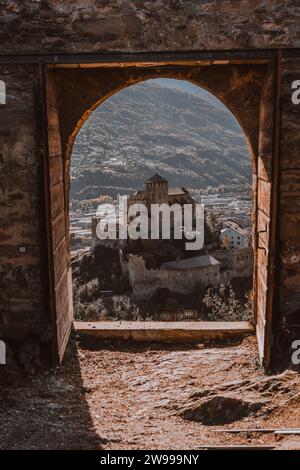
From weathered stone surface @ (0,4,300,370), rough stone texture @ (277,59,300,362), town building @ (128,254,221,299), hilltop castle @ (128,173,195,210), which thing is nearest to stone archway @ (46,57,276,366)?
weathered stone surface @ (0,4,300,370)

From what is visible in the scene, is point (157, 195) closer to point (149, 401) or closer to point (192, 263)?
point (192, 263)

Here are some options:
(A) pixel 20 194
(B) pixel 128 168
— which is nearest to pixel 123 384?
(A) pixel 20 194

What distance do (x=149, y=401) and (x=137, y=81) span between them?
309 centimetres

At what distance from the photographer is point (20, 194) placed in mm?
4848

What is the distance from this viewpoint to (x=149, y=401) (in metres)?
4.58

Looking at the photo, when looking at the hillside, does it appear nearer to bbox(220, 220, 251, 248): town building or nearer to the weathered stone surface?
bbox(220, 220, 251, 248): town building

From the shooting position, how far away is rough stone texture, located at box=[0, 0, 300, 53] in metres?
4.46

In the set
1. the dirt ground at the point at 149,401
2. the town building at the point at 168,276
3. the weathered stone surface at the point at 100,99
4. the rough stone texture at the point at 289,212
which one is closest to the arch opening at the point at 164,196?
the town building at the point at 168,276

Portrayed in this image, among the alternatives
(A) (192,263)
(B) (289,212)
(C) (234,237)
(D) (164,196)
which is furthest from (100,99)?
(D) (164,196)

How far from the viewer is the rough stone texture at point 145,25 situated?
446 centimetres

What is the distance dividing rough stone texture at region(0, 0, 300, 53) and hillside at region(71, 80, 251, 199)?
63.7 meters

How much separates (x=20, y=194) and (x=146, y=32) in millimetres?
1846

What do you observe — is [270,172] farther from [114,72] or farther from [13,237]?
[13,237]

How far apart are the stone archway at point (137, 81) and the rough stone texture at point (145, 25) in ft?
1.14
